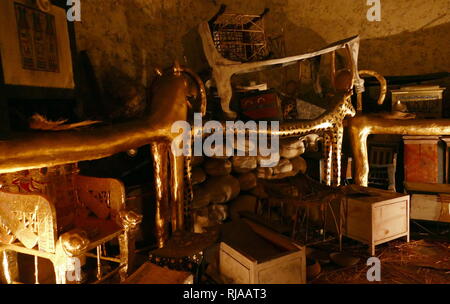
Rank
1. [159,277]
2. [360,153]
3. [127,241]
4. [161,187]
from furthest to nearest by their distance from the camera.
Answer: [360,153]
[161,187]
[127,241]
[159,277]

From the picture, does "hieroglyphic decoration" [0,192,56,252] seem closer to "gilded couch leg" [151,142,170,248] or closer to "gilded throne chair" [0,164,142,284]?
"gilded throne chair" [0,164,142,284]

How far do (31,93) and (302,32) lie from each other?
6356mm

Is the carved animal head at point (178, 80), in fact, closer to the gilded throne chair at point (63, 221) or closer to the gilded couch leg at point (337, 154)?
the gilded throne chair at point (63, 221)

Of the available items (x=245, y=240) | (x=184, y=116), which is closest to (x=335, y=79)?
(x=184, y=116)

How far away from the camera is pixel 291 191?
391 centimetres

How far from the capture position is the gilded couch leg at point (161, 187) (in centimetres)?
326

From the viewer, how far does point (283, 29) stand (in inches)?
274

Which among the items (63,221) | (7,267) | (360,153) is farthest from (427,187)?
(7,267)

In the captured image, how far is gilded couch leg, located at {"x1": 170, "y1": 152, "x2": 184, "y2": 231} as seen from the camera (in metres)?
3.34

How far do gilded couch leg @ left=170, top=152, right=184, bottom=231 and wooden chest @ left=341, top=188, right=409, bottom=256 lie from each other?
85.4 inches

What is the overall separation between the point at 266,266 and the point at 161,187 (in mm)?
1358

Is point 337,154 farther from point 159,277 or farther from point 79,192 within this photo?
point 79,192

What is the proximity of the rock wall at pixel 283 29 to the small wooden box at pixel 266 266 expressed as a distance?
10.0 ft

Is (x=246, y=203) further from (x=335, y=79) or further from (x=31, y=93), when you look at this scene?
(x=31, y=93)
